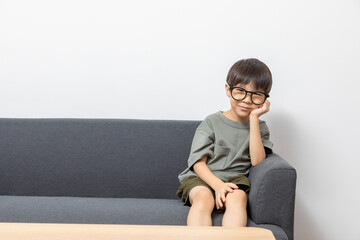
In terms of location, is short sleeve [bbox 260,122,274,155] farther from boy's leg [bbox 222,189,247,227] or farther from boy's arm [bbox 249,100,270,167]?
boy's leg [bbox 222,189,247,227]

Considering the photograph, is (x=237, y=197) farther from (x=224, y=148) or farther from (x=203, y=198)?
(x=224, y=148)

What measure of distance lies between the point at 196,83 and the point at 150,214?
0.95 meters

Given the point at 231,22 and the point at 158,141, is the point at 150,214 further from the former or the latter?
the point at 231,22

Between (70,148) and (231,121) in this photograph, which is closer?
(231,121)

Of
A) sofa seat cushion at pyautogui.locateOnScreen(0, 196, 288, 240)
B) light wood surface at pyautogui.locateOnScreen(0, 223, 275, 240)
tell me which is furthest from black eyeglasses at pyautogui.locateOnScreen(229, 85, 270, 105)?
light wood surface at pyautogui.locateOnScreen(0, 223, 275, 240)

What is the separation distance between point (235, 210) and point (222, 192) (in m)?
0.13

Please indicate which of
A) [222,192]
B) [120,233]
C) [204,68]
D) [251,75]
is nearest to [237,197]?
[222,192]

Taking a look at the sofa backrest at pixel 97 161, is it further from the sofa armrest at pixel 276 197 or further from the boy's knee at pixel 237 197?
the sofa armrest at pixel 276 197

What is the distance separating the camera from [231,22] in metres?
2.65

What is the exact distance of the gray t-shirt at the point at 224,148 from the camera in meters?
2.26

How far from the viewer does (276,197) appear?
75.1 inches

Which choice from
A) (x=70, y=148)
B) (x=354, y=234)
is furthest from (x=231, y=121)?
(x=354, y=234)

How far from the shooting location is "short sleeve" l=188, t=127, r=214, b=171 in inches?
88.0

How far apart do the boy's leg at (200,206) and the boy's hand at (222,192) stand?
27 mm
